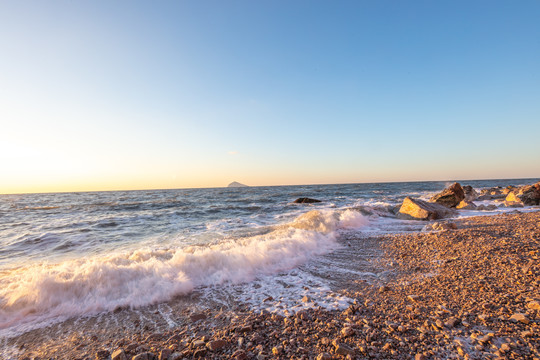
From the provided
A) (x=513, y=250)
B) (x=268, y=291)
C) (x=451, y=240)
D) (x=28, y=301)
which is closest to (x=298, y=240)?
(x=268, y=291)

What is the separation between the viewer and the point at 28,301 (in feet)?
13.2

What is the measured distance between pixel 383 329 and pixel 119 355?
10.7 ft

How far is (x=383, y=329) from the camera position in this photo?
290 centimetres

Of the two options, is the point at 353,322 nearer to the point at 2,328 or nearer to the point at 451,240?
the point at 2,328

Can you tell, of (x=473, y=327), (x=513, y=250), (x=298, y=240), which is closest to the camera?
(x=473, y=327)

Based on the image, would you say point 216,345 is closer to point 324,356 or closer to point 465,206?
point 324,356

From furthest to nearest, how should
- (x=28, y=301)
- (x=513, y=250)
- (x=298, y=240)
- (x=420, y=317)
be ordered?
1. (x=298, y=240)
2. (x=513, y=250)
3. (x=28, y=301)
4. (x=420, y=317)

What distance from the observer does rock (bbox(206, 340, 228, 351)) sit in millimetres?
2768

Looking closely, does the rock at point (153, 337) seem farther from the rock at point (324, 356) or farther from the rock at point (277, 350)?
the rock at point (324, 356)

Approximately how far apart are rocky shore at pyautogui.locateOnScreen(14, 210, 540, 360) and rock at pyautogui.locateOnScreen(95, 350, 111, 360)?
0.5 inches

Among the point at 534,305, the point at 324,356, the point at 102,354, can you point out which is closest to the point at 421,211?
the point at 534,305

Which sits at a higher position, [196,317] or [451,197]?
[451,197]

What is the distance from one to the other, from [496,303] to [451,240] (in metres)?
4.32

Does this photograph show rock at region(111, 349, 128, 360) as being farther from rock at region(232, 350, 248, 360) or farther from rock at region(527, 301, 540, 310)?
rock at region(527, 301, 540, 310)
